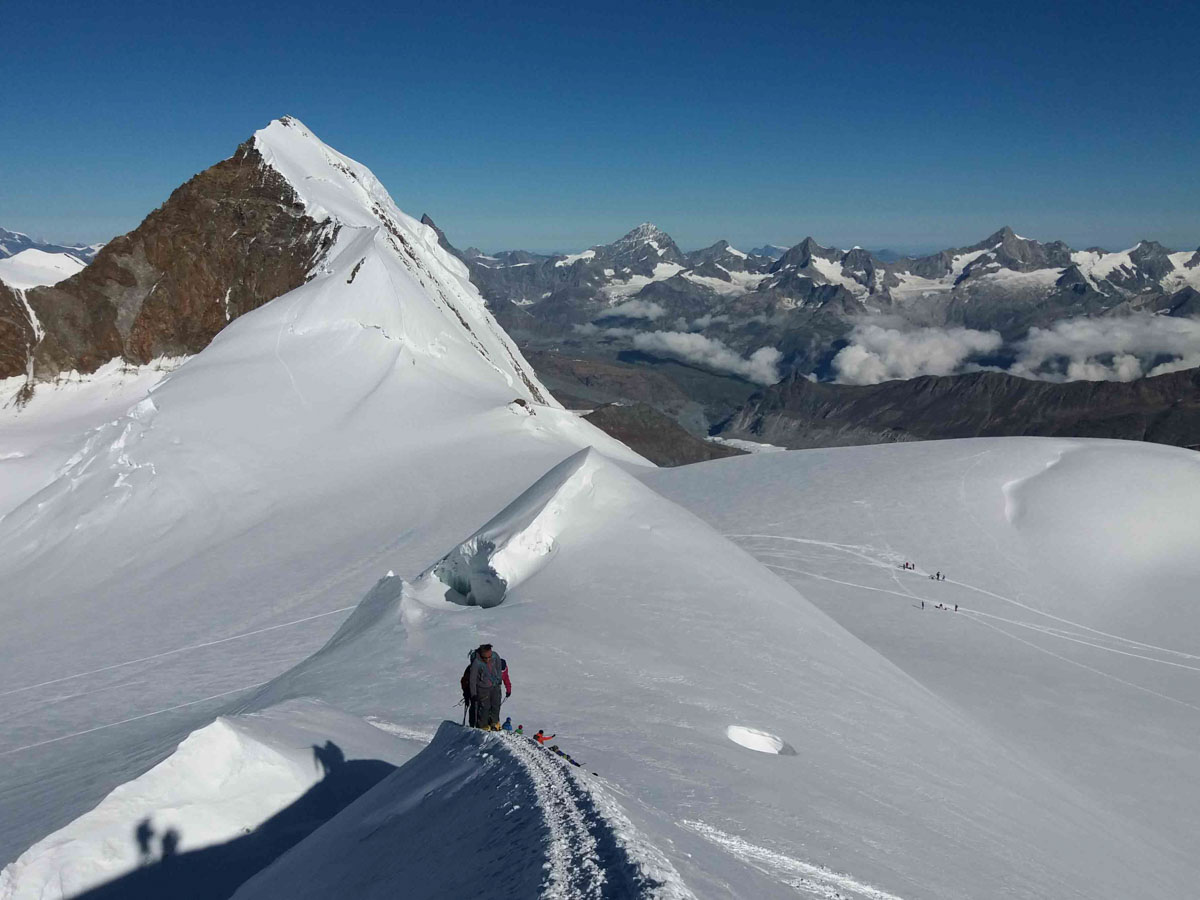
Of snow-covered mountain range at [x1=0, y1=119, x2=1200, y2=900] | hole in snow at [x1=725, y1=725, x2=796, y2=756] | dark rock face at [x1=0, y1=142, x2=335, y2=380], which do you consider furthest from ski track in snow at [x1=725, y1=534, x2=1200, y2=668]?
dark rock face at [x1=0, y1=142, x2=335, y2=380]

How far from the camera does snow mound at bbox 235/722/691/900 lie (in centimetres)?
475

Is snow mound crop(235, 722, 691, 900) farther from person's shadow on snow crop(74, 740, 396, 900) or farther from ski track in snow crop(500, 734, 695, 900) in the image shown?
person's shadow on snow crop(74, 740, 396, 900)

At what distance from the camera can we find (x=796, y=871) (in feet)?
25.9

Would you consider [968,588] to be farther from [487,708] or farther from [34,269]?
[34,269]

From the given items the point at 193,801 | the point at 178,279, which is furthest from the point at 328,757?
the point at 178,279

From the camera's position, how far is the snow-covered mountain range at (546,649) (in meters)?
7.17

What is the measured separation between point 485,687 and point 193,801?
3686 mm

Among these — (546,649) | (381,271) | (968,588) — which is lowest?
(968,588)

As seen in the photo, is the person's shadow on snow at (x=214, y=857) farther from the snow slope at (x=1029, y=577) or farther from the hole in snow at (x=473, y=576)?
the snow slope at (x=1029, y=577)

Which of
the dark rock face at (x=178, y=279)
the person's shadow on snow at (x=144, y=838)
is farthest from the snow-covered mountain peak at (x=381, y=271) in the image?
the person's shadow on snow at (x=144, y=838)

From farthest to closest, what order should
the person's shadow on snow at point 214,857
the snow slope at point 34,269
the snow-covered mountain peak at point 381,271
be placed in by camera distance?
the snow slope at point 34,269, the snow-covered mountain peak at point 381,271, the person's shadow on snow at point 214,857

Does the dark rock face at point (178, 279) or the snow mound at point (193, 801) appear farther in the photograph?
the dark rock face at point (178, 279)

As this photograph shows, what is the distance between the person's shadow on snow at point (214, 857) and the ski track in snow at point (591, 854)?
126 inches

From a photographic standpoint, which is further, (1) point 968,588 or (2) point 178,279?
(2) point 178,279
